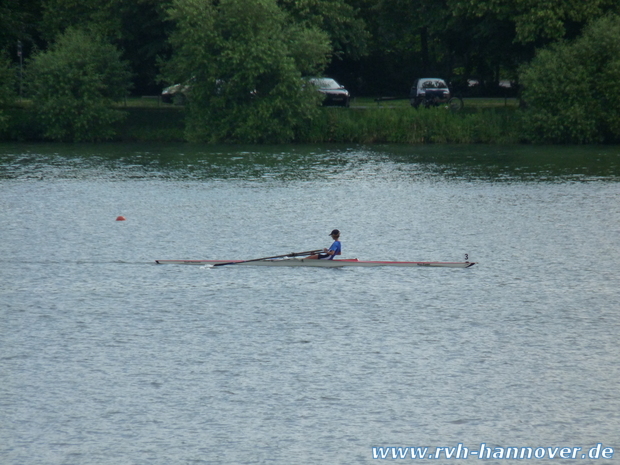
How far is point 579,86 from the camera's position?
6562cm

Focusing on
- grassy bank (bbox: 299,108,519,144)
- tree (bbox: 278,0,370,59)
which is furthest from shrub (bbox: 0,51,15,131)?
grassy bank (bbox: 299,108,519,144)

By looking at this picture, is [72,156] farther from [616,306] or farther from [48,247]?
[616,306]

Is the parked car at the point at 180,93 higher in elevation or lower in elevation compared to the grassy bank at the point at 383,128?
higher

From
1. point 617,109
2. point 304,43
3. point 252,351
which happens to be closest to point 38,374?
point 252,351

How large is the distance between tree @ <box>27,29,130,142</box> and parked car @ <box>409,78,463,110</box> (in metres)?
22.6

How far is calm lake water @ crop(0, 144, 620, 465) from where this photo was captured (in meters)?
18.0

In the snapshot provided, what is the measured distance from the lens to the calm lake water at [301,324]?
18.0 m

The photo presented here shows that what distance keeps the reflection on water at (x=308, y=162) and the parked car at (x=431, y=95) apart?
6.08 metres

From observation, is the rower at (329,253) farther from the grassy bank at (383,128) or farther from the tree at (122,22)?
the tree at (122,22)

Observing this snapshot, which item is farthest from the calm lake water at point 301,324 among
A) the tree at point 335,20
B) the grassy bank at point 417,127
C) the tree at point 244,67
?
the tree at point 335,20

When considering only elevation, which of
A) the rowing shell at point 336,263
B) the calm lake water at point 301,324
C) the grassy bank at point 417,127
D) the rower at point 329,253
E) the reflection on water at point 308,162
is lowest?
the calm lake water at point 301,324

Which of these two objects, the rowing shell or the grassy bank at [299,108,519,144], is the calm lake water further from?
the grassy bank at [299,108,519,144]

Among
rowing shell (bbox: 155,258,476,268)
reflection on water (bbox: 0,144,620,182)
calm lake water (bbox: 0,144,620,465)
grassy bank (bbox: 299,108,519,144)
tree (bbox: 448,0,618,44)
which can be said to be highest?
tree (bbox: 448,0,618,44)

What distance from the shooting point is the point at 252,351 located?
22875 mm
